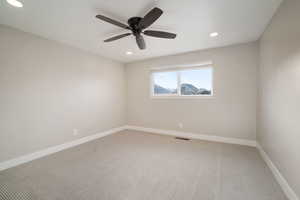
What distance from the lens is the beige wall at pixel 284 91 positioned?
1.39 m

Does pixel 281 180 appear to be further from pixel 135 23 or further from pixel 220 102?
pixel 135 23

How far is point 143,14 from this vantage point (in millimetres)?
1911

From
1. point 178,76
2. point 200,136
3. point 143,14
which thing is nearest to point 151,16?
point 143,14

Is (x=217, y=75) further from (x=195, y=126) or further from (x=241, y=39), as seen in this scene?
(x=195, y=126)

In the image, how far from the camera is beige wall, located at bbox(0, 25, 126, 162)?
2.20m

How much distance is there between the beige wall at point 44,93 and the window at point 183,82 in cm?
169

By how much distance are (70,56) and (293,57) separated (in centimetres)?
383

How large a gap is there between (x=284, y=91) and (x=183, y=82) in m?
2.38

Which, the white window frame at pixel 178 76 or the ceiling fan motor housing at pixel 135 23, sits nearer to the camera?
the ceiling fan motor housing at pixel 135 23

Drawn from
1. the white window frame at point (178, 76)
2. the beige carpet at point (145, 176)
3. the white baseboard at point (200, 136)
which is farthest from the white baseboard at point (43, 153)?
the white window frame at point (178, 76)

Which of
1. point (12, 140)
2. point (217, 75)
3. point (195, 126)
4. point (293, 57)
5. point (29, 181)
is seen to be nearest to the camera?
point (293, 57)

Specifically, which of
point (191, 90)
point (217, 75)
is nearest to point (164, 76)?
point (191, 90)

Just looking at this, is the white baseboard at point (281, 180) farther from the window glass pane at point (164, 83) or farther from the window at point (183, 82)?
the window glass pane at point (164, 83)

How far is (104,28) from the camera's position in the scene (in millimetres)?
2312
